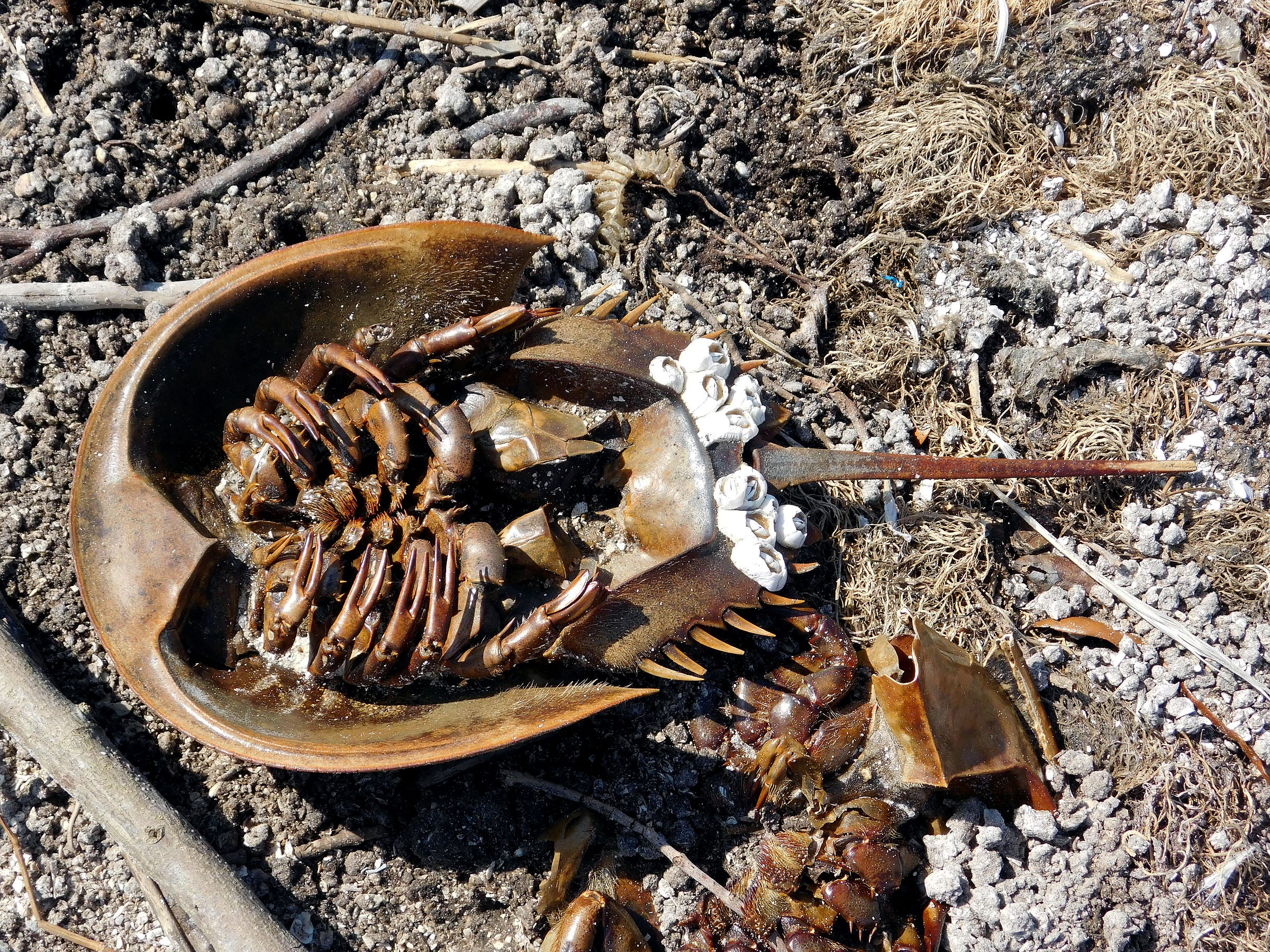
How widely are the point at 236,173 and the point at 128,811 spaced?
2081 mm

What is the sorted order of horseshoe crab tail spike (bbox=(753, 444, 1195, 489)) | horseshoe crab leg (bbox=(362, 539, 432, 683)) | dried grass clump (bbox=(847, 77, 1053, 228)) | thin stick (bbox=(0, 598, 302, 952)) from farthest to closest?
dried grass clump (bbox=(847, 77, 1053, 228)) < horseshoe crab tail spike (bbox=(753, 444, 1195, 489)) < thin stick (bbox=(0, 598, 302, 952)) < horseshoe crab leg (bbox=(362, 539, 432, 683))

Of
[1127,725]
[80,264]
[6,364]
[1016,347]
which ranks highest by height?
[80,264]

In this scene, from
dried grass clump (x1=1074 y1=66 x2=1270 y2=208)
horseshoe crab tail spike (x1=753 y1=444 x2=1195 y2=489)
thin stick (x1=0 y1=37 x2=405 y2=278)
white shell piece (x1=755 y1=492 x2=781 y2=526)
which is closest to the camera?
white shell piece (x1=755 y1=492 x2=781 y2=526)

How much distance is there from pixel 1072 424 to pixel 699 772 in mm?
1845

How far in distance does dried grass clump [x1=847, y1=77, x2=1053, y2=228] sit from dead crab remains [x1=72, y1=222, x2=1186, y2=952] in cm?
111

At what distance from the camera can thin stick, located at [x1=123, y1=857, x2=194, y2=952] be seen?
2.56 metres

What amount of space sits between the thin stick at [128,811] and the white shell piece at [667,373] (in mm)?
1884

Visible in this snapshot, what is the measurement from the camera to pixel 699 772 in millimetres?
2941

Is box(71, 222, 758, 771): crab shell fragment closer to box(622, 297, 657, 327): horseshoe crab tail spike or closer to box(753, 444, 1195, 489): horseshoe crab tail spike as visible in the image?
box(622, 297, 657, 327): horseshoe crab tail spike

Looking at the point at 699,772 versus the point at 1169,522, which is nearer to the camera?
the point at 699,772

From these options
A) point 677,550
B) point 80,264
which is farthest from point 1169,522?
point 80,264

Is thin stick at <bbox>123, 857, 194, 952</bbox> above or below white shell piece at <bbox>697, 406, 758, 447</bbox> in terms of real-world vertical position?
below

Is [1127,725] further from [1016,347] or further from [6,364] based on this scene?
[6,364]

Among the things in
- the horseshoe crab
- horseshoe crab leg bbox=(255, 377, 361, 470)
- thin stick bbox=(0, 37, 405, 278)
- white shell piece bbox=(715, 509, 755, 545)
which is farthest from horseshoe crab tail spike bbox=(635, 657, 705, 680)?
thin stick bbox=(0, 37, 405, 278)
